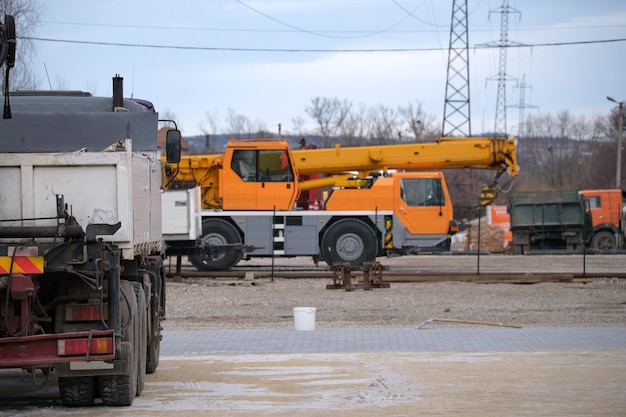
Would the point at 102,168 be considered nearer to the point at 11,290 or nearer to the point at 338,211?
the point at 11,290

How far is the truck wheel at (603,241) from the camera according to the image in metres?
41.9

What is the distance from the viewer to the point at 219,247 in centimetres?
2673

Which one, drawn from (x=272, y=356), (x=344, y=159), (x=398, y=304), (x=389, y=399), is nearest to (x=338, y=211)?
(x=344, y=159)

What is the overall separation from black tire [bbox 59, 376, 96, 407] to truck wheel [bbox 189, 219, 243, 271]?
17565 mm

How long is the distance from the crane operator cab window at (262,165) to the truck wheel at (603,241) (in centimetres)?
→ 1889

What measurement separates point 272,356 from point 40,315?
184 inches

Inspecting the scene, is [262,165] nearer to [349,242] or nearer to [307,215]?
[307,215]

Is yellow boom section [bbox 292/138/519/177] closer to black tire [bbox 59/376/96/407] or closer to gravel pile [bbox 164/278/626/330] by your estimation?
gravel pile [bbox 164/278/626/330]

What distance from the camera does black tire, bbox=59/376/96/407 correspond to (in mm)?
8938

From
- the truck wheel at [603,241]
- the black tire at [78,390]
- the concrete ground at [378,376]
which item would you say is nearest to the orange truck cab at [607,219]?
the truck wheel at [603,241]

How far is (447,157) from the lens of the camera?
30.0 meters

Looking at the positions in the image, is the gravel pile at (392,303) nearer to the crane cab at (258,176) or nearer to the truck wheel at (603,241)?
the crane cab at (258,176)

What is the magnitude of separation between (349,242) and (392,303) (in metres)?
7.10

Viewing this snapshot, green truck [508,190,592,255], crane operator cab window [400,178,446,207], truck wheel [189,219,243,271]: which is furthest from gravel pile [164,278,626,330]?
green truck [508,190,592,255]
